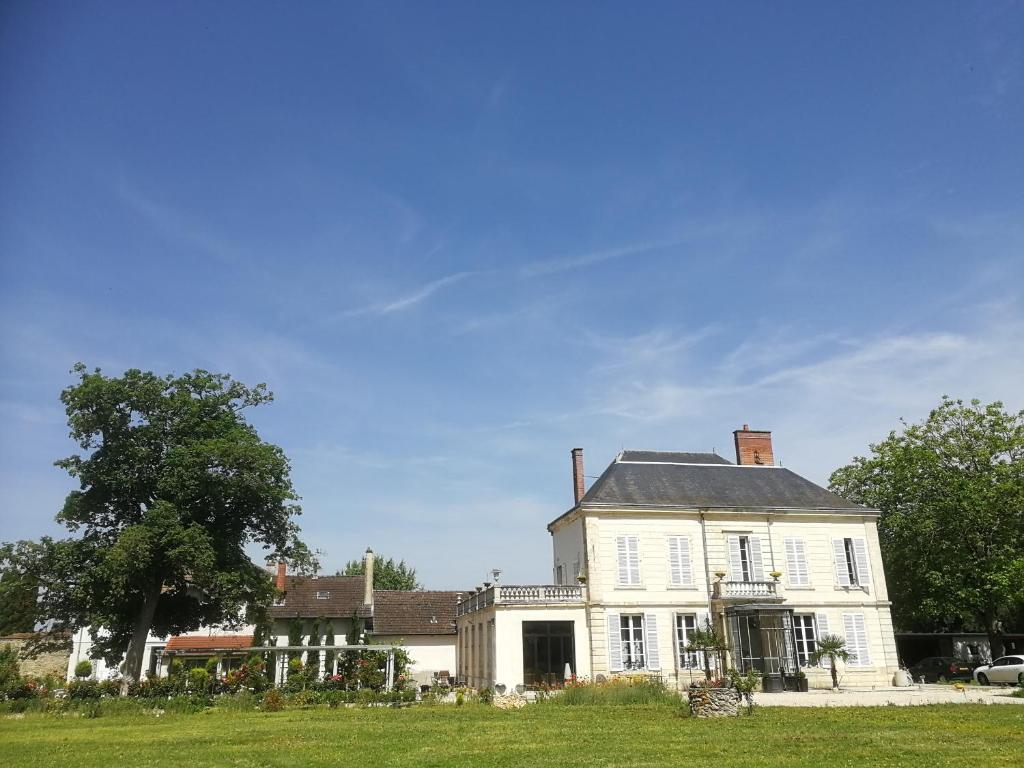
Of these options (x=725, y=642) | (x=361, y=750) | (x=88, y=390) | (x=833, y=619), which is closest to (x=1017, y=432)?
(x=833, y=619)

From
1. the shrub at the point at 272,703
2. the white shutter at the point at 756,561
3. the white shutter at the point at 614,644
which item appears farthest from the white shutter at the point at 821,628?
the shrub at the point at 272,703

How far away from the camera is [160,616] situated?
29812 mm

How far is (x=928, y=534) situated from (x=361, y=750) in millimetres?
28132

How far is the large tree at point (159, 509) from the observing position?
2633 centimetres

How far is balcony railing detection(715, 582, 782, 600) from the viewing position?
27656 millimetres

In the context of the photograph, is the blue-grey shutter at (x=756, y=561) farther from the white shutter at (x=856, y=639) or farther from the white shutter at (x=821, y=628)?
the white shutter at (x=856, y=639)

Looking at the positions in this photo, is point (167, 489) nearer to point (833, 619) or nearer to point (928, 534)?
point (833, 619)

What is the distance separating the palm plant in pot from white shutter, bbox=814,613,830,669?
9 centimetres

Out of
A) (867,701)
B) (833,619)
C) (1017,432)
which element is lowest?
(867,701)

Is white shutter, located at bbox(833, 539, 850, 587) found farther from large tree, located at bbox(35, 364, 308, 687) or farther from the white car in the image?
large tree, located at bbox(35, 364, 308, 687)

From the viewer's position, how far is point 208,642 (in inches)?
1570

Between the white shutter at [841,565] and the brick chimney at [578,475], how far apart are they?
33.1 ft

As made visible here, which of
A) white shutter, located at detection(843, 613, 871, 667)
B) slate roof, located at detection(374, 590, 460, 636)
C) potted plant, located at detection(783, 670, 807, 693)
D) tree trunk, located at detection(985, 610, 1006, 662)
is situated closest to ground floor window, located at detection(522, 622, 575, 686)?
potted plant, located at detection(783, 670, 807, 693)

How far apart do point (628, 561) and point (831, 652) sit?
7.73 metres
